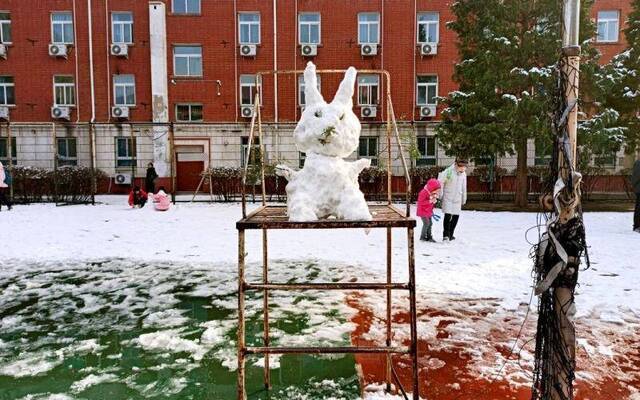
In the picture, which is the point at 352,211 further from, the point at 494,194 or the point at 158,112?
the point at 158,112

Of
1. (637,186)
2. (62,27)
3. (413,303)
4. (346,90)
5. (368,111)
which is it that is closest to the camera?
(413,303)

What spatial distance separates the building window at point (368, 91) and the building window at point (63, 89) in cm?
1405

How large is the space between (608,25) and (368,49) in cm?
1178

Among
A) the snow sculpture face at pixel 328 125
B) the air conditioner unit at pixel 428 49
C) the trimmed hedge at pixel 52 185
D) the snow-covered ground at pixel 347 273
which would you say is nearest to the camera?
the snow sculpture face at pixel 328 125

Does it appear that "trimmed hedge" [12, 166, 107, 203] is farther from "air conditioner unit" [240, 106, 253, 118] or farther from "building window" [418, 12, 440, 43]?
"building window" [418, 12, 440, 43]

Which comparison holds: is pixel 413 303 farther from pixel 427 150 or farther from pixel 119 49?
pixel 119 49

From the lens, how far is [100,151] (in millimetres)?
24953

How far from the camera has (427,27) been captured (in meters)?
25.0

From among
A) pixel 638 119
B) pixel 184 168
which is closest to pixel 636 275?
pixel 638 119

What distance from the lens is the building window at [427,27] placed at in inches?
982

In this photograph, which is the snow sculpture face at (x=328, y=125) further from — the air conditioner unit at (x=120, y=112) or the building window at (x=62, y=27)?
the building window at (x=62, y=27)

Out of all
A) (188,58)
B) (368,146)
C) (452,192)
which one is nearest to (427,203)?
(452,192)

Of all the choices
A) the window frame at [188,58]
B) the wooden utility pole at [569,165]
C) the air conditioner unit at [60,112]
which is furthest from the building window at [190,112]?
the wooden utility pole at [569,165]

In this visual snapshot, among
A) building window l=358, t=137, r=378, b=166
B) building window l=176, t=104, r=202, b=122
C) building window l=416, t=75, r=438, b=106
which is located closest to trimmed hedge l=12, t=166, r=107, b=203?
building window l=176, t=104, r=202, b=122
